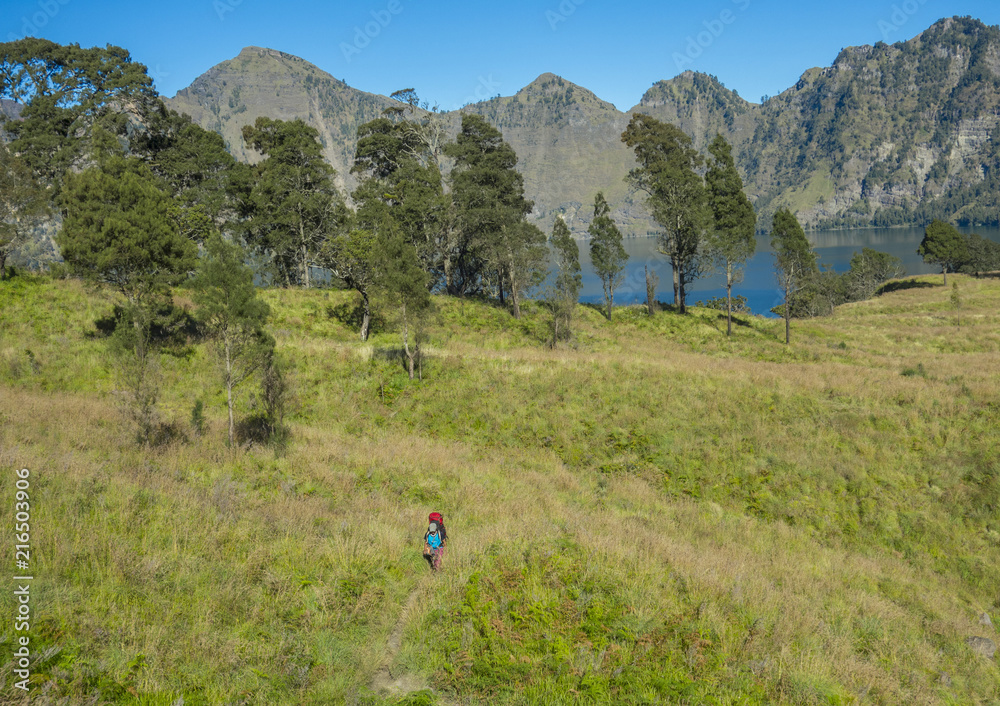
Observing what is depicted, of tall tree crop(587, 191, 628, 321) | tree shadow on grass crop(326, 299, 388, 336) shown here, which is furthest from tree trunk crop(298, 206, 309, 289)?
tall tree crop(587, 191, 628, 321)

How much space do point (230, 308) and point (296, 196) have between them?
29.9m

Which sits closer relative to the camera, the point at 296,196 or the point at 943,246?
the point at 296,196

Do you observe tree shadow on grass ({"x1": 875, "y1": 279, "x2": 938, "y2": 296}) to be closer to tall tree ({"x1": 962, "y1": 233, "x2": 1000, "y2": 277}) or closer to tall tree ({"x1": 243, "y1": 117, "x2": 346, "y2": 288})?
tall tree ({"x1": 962, "y1": 233, "x2": 1000, "y2": 277})

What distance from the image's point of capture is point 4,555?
232 inches

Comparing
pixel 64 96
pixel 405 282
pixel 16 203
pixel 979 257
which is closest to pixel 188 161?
pixel 64 96

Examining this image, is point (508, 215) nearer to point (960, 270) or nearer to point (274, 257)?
point (274, 257)

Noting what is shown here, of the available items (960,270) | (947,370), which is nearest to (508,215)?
(947,370)

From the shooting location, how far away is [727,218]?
4628 cm

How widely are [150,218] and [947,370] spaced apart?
4167 cm

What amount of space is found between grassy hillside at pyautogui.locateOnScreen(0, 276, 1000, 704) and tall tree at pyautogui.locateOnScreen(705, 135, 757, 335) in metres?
19.6

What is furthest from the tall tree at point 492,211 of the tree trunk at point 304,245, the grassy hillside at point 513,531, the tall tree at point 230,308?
the tall tree at point 230,308

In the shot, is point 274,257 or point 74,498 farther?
point 274,257

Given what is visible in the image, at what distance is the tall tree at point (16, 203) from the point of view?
26344mm

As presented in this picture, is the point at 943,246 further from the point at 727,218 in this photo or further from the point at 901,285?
the point at 727,218
